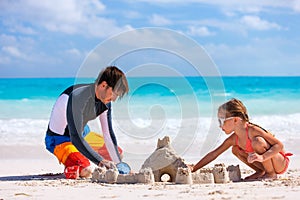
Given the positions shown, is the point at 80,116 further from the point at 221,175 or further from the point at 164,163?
the point at 221,175

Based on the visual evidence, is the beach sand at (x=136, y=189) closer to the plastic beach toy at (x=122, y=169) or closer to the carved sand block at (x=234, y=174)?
the carved sand block at (x=234, y=174)

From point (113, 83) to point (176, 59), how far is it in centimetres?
190

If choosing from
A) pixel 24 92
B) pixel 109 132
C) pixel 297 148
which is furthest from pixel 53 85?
pixel 109 132

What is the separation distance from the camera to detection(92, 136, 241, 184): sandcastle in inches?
192

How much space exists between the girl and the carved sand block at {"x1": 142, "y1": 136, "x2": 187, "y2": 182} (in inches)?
10.0

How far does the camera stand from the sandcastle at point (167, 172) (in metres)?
4.88

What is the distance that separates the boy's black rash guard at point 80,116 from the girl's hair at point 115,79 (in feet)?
0.75

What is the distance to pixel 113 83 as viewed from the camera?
5.27 meters

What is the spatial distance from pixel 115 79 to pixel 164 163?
1.02m

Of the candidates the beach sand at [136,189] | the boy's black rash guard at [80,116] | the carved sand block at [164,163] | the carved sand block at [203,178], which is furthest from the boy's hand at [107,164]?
the carved sand block at [203,178]

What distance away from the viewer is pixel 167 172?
16.8ft

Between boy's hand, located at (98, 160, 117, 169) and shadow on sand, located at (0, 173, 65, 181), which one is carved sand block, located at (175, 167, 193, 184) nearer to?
boy's hand, located at (98, 160, 117, 169)

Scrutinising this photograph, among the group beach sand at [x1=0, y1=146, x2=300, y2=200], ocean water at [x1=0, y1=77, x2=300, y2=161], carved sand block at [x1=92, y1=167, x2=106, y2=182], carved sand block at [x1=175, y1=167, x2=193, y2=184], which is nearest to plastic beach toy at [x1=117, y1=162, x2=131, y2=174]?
carved sand block at [x1=92, y1=167, x2=106, y2=182]

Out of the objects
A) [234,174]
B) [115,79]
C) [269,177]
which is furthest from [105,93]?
[269,177]
